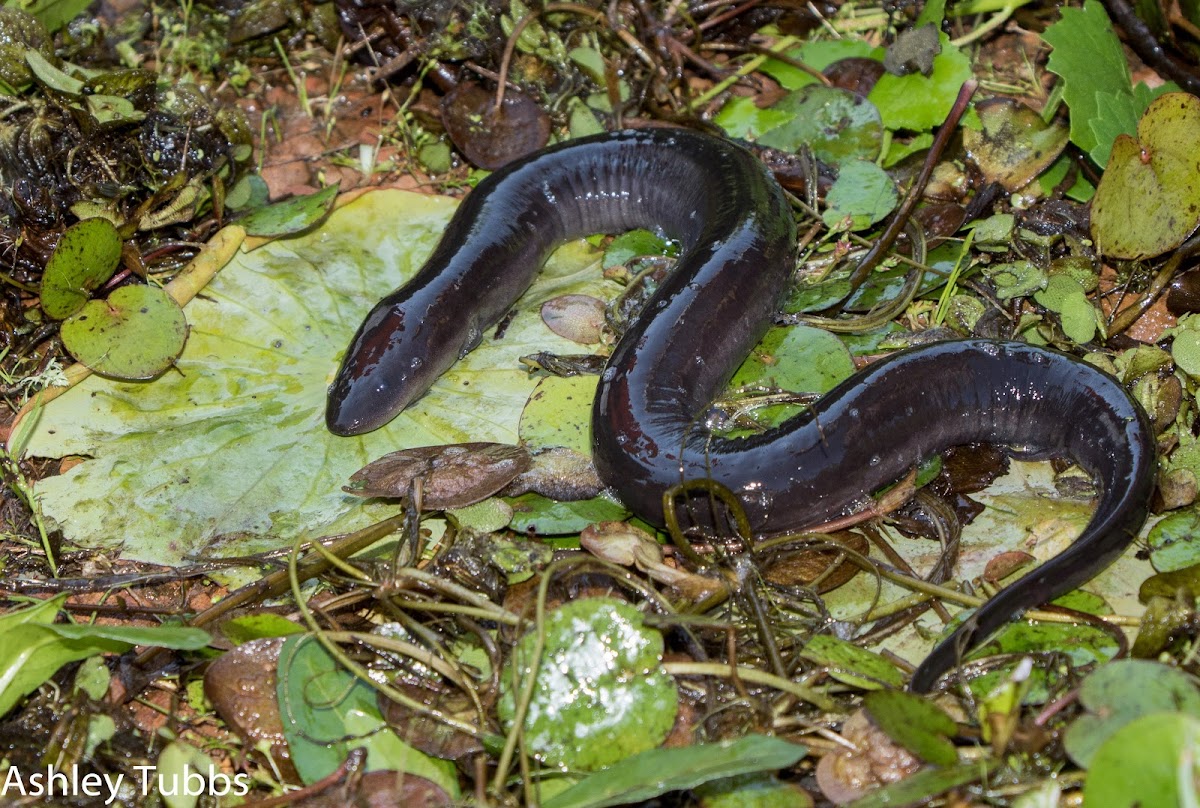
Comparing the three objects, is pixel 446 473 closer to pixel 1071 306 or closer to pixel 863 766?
pixel 863 766

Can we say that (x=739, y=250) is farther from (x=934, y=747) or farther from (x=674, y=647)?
(x=934, y=747)

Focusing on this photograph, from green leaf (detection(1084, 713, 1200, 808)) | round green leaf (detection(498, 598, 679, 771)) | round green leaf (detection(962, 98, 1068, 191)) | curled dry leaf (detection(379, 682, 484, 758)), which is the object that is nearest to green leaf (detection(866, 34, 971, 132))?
round green leaf (detection(962, 98, 1068, 191))

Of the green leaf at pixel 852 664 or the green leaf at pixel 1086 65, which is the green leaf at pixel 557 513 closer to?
the green leaf at pixel 852 664

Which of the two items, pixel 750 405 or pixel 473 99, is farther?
pixel 473 99

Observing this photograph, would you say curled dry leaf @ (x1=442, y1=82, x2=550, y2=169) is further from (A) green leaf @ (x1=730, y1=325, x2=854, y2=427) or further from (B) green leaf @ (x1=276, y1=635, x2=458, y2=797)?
(B) green leaf @ (x1=276, y1=635, x2=458, y2=797)

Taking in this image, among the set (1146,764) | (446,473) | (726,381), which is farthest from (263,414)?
(1146,764)

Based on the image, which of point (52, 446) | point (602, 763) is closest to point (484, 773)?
point (602, 763)
